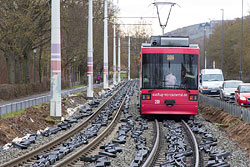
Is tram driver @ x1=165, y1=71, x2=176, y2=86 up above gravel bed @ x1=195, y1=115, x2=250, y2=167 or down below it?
above

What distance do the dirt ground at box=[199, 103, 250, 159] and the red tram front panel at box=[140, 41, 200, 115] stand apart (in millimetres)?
1565

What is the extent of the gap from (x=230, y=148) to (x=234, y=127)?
391 centimetres

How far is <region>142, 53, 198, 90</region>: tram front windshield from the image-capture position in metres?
18.3

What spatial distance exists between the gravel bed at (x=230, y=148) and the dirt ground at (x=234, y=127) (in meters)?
0.23

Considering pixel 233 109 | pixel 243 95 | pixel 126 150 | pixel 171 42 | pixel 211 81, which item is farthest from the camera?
pixel 211 81

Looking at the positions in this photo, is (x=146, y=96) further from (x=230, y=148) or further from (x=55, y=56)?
(x=230, y=148)

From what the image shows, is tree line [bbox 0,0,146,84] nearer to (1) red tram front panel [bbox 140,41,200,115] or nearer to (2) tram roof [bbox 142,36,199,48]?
(2) tram roof [bbox 142,36,199,48]

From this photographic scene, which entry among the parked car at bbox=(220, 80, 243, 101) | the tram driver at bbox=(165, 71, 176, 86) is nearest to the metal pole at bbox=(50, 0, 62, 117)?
the tram driver at bbox=(165, 71, 176, 86)

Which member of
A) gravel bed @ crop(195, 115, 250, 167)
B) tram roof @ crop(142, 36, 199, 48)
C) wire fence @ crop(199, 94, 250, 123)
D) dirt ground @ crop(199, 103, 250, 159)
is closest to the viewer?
gravel bed @ crop(195, 115, 250, 167)

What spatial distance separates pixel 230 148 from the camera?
39.3 ft

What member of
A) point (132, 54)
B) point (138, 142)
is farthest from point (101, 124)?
point (132, 54)

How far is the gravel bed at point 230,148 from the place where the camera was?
33.0 feet

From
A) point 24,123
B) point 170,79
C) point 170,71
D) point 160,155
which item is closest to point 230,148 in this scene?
point 160,155

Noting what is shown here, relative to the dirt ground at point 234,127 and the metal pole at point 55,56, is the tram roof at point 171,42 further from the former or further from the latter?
the metal pole at point 55,56
